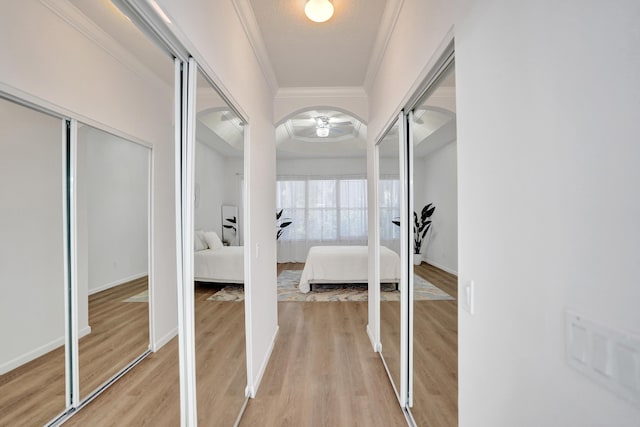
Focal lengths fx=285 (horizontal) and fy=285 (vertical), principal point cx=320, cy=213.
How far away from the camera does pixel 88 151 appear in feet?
3.05

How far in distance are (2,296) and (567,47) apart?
4.52 feet

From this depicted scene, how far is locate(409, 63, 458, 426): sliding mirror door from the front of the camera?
1327 millimetres

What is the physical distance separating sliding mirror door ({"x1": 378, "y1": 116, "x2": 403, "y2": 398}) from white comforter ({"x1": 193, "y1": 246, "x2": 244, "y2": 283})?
1.13 meters

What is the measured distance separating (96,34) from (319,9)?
4.51 ft

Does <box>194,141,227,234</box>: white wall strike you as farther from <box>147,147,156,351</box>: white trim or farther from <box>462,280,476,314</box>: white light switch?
<box>462,280,476,314</box>: white light switch

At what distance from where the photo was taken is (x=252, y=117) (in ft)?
7.32

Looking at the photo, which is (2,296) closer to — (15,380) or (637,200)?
(15,380)

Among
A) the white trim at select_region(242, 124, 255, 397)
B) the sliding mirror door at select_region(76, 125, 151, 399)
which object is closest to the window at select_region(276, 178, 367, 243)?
the white trim at select_region(242, 124, 255, 397)

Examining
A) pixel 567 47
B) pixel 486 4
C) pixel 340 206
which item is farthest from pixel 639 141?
pixel 340 206

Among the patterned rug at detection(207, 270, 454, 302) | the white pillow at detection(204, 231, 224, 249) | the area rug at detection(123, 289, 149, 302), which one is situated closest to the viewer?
the area rug at detection(123, 289, 149, 302)

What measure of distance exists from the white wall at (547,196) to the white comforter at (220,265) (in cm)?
114

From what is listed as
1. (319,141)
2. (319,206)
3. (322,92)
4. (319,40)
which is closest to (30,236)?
(319,40)

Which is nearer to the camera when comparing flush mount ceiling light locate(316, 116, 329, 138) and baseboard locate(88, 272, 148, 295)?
baseboard locate(88, 272, 148, 295)

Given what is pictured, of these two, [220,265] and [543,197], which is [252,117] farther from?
[543,197]
